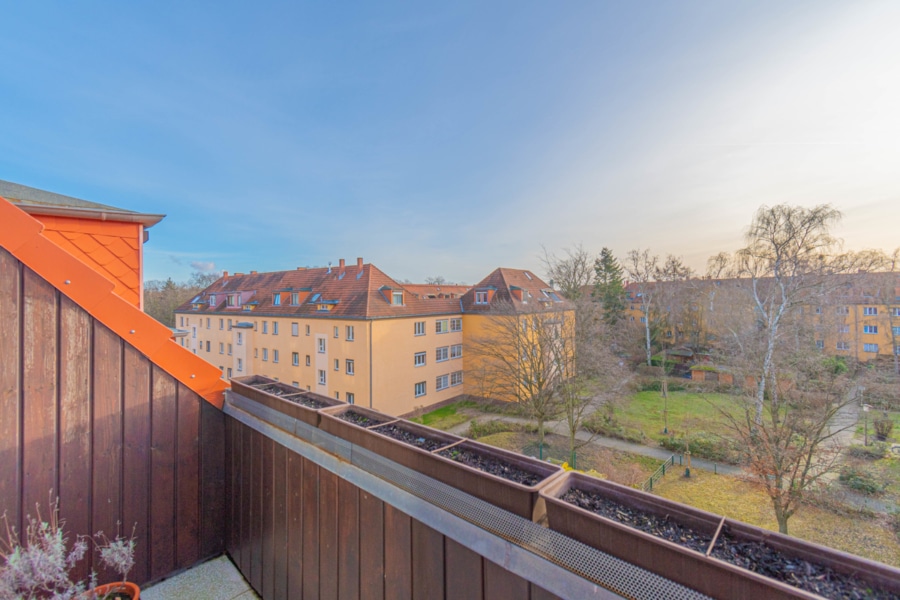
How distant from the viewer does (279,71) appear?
531 cm

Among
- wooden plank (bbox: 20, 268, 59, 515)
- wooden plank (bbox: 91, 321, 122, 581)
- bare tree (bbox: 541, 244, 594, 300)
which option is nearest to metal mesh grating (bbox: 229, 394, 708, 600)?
wooden plank (bbox: 91, 321, 122, 581)

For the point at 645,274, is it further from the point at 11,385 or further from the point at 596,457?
the point at 11,385

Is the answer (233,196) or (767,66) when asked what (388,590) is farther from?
(233,196)

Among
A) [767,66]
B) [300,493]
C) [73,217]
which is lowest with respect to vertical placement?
[300,493]

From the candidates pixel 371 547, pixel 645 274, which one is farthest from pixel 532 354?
pixel 645 274

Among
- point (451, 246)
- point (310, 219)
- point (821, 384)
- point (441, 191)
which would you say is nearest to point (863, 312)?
point (821, 384)

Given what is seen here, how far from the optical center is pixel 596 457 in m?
11.0

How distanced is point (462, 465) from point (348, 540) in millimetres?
815

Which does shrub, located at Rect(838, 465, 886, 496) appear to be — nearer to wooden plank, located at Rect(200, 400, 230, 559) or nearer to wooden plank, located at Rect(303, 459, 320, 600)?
wooden plank, located at Rect(303, 459, 320, 600)

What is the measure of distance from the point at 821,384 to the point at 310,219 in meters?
16.1

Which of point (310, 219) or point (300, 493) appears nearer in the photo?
point (300, 493)

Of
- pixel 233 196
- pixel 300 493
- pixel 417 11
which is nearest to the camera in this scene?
pixel 300 493

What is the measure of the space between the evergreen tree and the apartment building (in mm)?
5606

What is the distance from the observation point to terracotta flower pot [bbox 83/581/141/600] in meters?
1.81
